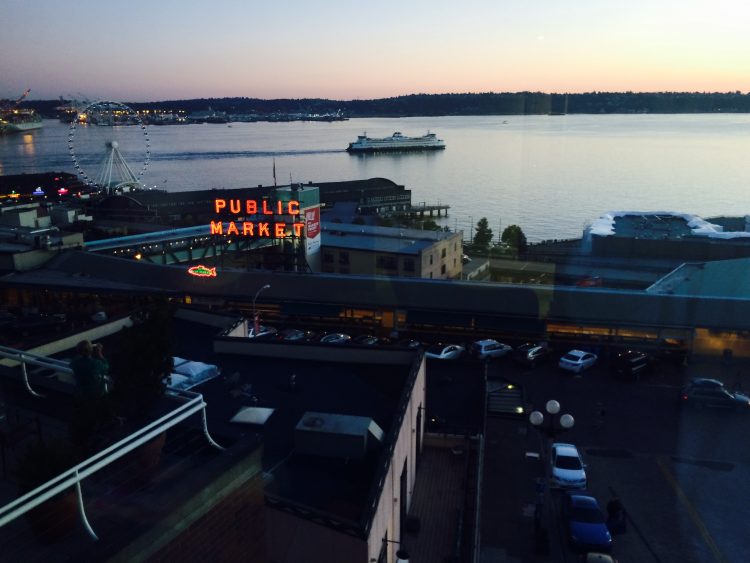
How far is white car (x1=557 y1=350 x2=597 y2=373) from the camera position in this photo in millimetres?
15469

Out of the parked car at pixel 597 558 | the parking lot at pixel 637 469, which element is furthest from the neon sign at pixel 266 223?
the parked car at pixel 597 558

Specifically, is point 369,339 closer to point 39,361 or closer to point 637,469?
point 637,469

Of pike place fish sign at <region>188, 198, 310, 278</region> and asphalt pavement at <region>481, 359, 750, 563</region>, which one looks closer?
asphalt pavement at <region>481, 359, 750, 563</region>

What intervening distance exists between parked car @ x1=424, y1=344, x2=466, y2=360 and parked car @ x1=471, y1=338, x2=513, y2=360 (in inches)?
14.8

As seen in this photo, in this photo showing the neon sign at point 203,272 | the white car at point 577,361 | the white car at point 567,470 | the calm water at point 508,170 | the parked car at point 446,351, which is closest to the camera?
the white car at point 567,470

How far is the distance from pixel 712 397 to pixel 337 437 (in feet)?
34.6

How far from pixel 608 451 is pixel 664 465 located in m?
1.01

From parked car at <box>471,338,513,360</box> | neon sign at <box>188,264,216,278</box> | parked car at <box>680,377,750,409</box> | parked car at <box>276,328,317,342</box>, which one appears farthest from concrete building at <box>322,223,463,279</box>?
parked car at <box>680,377,750,409</box>

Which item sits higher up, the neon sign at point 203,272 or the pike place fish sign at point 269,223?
the pike place fish sign at point 269,223

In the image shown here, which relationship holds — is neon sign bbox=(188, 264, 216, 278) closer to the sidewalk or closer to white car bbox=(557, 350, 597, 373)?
the sidewalk

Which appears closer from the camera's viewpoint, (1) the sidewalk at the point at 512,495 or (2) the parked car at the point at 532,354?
(1) the sidewalk at the point at 512,495

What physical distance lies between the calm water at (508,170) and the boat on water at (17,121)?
34.1 m

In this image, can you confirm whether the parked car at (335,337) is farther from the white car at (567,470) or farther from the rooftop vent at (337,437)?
the rooftop vent at (337,437)

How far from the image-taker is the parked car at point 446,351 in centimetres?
1628
